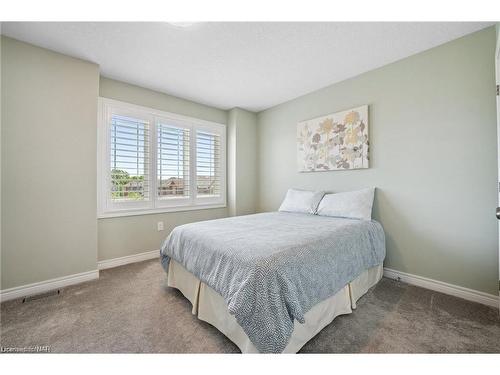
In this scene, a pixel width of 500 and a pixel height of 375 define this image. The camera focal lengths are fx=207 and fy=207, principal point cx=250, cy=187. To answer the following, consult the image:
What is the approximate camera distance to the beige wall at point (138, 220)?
2.63 m

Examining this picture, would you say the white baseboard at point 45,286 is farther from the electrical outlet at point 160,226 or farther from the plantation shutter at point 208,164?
the plantation shutter at point 208,164

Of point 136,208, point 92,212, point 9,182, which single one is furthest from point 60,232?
point 136,208

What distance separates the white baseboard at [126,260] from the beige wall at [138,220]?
5 centimetres

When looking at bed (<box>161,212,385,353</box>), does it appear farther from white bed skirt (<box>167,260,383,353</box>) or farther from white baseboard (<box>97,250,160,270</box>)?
white baseboard (<box>97,250,160,270</box>)

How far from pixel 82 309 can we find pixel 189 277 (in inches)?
36.1

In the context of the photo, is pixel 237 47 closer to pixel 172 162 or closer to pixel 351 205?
pixel 172 162

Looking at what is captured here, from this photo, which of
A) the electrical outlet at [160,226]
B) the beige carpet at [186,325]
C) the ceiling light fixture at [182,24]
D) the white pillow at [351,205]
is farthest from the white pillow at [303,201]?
the ceiling light fixture at [182,24]

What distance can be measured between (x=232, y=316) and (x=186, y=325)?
0.46 metres

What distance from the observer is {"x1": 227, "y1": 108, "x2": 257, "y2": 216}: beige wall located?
3693mm

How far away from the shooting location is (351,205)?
2.36 metres

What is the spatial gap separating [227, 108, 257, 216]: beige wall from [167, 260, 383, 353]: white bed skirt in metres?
1.86

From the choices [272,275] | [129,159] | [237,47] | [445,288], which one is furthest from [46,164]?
[445,288]

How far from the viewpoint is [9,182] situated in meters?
1.89
